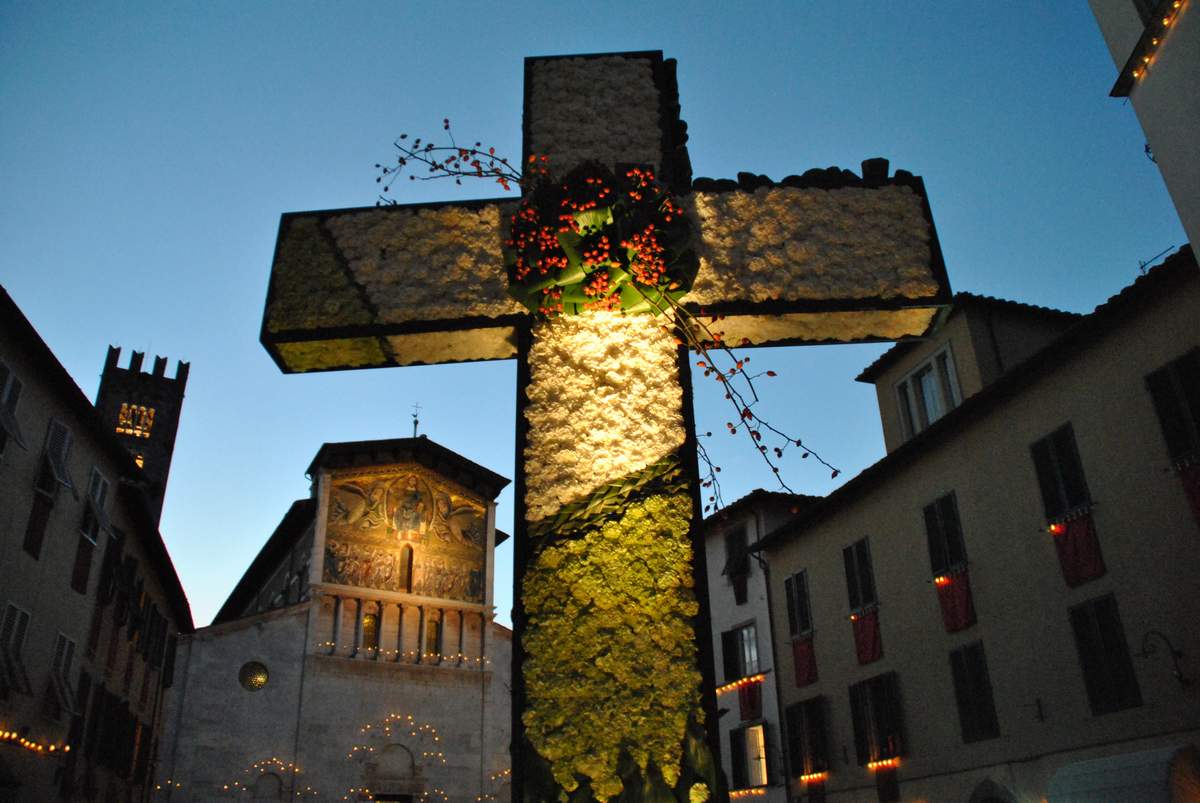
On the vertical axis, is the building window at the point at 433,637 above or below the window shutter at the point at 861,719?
above

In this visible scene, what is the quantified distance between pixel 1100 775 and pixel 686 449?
1316cm

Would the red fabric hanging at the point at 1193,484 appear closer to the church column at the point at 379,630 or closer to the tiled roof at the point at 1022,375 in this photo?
the tiled roof at the point at 1022,375

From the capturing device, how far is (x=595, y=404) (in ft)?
14.4

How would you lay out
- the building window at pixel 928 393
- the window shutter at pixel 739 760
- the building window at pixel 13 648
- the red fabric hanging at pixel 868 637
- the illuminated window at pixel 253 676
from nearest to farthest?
the building window at pixel 13 648 < the red fabric hanging at pixel 868 637 < the building window at pixel 928 393 < the window shutter at pixel 739 760 < the illuminated window at pixel 253 676

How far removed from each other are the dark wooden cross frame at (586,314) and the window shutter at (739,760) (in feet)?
80.5

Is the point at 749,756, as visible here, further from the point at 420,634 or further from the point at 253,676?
→ the point at 253,676

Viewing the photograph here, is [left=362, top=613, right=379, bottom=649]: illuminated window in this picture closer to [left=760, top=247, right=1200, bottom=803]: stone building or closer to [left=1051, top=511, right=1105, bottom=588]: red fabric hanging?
[left=760, top=247, right=1200, bottom=803]: stone building

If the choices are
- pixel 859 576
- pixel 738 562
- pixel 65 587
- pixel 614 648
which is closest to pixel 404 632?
pixel 738 562

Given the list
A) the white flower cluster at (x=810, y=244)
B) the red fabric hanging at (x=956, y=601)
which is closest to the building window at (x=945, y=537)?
the red fabric hanging at (x=956, y=601)

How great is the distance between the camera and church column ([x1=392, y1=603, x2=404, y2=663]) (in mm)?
39094

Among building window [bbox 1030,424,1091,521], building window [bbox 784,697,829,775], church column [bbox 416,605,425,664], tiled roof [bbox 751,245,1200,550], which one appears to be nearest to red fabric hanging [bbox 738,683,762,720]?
building window [bbox 784,697,829,775]

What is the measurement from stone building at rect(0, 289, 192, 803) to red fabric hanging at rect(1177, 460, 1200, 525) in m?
18.8

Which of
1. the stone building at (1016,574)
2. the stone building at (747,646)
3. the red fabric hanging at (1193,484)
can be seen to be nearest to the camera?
the red fabric hanging at (1193,484)

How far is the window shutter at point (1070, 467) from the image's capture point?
611 inches
